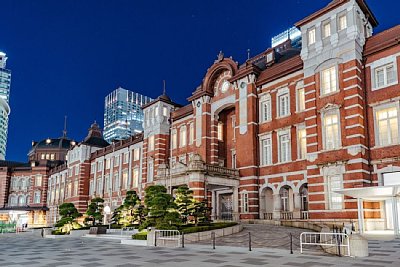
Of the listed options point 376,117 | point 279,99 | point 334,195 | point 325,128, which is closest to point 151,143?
point 279,99

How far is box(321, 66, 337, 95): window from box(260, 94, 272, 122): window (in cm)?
573

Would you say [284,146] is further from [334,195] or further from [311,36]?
[311,36]

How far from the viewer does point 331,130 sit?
81.7 ft

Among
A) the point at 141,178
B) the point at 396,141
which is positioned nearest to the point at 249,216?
the point at 396,141

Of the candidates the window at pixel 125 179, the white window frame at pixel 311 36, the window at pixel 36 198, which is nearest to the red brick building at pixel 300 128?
the white window frame at pixel 311 36

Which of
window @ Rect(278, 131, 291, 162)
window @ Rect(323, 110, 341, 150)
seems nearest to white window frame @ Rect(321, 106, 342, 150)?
window @ Rect(323, 110, 341, 150)

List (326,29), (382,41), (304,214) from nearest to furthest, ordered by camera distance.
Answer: (382,41) < (326,29) < (304,214)

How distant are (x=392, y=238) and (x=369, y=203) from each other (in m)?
4.50

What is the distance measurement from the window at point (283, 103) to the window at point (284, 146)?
159cm

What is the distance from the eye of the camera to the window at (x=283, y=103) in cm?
2948

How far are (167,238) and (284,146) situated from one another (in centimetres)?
1283

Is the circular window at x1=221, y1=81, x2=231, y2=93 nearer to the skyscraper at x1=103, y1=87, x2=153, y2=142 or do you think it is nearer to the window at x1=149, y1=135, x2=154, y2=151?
the window at x1=149, y1=135, x2=154, y2=151

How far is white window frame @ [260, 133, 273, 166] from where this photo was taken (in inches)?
1192

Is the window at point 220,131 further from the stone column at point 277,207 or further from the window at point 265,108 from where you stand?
the stone column at point 277,207
